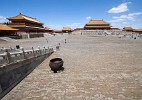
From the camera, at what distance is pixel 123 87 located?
9539 mm

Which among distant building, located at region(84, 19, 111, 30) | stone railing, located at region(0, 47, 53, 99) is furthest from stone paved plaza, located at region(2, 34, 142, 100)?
distant building, located at region(84, 19, 111, 30)

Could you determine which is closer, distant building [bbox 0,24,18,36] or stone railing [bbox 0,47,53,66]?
stone railing [bbox 0,47,53,66]

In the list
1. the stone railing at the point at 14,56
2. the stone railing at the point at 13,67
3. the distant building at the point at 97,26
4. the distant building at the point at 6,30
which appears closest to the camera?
the stone railing at the point at 13,67

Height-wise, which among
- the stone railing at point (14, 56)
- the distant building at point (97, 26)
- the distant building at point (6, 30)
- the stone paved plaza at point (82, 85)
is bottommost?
the stone paved plaza at point (82, 85)

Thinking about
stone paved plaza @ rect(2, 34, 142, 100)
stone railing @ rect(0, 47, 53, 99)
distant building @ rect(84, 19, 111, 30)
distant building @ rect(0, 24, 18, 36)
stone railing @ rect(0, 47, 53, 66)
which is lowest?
stone paved plaza @ rect(2, 34, 142, 100)

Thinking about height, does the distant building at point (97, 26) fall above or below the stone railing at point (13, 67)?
above

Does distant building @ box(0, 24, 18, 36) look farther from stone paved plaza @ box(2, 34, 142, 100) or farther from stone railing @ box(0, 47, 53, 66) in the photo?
stone paved plaza @ box(2, 34, 142, 100)

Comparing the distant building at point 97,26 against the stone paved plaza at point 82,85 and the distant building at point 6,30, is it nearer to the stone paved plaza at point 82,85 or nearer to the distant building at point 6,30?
the distant building at point 6,30

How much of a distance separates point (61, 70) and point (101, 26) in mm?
80705

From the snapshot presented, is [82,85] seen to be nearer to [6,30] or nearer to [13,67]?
[13,67]

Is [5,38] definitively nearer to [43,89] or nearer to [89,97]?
[43,89]

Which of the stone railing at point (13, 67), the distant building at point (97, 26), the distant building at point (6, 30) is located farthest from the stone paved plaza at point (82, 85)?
the distant building at point (97, 26)

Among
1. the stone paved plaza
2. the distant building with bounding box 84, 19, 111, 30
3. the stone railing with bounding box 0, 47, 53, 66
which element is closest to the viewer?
the stone paved plaza

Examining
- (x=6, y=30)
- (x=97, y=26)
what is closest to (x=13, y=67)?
(x=6, y=30)
